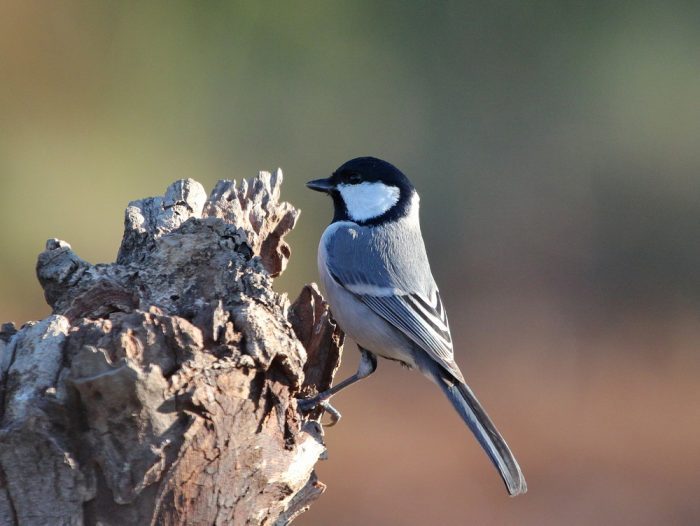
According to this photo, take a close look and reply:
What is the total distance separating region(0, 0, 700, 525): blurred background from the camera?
4914 millimetres

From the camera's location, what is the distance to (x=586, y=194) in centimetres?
721

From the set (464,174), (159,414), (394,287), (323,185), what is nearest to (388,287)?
(394,287)

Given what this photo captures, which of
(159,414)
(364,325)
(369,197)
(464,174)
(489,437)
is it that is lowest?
(489,437)

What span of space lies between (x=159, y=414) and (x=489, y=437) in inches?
53.3

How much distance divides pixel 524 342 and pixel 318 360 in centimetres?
363

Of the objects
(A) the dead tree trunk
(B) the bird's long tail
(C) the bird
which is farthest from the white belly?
(A) the dead tree trunk

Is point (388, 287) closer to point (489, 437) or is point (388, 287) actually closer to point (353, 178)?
point (353, 178)

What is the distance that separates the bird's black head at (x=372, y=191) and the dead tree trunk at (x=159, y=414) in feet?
4.00

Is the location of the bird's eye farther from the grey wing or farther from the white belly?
the white belly

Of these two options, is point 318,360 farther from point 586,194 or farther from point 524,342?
point 586,194

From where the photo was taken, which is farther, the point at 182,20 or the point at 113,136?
the point at 182,20

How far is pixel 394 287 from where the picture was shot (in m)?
3.10

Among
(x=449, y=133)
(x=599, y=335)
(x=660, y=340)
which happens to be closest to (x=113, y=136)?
(x=449, y=133)

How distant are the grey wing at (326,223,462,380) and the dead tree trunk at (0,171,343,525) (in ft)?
3.00
